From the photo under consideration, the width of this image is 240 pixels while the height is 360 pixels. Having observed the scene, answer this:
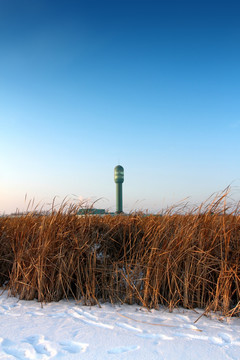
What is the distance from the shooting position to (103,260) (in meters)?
3.19

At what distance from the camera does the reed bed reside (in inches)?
107

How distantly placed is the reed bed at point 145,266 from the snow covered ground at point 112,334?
0.19 metres

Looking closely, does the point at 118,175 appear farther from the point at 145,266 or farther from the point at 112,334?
the point at 112,334

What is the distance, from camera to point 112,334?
6.80ft

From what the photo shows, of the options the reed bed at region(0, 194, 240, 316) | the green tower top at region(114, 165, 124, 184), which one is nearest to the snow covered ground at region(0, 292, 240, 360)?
the reed bed at region(0, 194, 240, 316)

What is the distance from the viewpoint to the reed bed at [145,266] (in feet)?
8.95

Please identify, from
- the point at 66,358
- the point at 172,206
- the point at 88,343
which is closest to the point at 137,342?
the point at 88,343

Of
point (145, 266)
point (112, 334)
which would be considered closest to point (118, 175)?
point (145, 266)

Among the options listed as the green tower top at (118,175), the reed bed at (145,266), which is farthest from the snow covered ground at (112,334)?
the green tower top at (118,175)

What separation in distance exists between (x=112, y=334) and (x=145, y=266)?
2.73 feet

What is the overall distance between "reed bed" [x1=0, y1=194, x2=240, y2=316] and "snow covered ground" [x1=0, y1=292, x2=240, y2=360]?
191 millimetres

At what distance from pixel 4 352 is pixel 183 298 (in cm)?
164

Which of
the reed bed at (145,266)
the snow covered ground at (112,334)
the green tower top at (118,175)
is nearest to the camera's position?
the snow covered ground at (112,334)

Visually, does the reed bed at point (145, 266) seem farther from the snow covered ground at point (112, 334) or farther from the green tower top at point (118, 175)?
the green tower top at point (118, 175)
